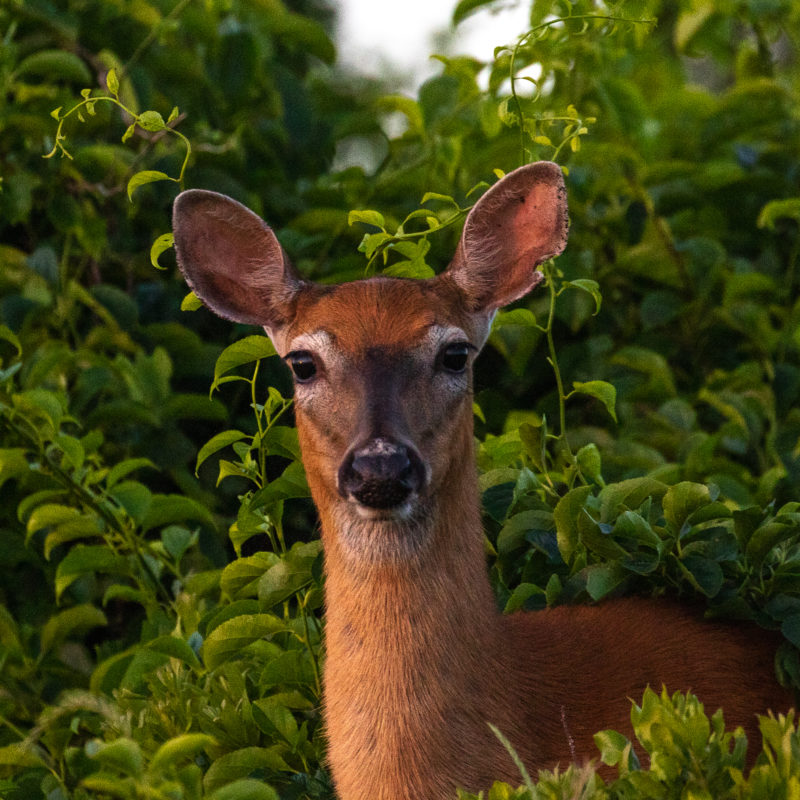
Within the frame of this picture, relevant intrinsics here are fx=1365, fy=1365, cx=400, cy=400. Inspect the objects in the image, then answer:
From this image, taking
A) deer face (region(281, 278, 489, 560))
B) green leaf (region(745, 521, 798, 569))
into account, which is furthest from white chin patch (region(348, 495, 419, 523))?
green leaf (region(745, 521, 798, 569))

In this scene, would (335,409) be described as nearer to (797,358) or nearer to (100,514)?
(100,514)

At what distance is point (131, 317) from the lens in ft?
16.4

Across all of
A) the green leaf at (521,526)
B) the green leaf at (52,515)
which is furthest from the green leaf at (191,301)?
the green leaf at (521,526)

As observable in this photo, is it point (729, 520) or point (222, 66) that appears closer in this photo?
point (729, 520)

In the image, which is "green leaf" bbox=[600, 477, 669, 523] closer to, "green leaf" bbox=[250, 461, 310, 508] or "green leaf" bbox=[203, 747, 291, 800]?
"green leaf" bbox=[250, 461, 310, 508]

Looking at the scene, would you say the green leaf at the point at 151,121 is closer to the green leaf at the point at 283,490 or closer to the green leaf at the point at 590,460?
the green leaf at the point at 283,490

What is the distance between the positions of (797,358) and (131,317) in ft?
8.41

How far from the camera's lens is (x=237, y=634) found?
324 cm

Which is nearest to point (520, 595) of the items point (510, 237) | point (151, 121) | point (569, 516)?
point (569, 516)

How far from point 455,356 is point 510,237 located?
0.40 m

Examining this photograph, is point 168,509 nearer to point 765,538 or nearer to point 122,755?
point 765,538

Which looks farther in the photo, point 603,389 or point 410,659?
point 603,389

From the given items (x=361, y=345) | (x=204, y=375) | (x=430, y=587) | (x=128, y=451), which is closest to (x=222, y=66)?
(x=204, y=375)

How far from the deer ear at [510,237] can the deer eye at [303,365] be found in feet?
1.41
